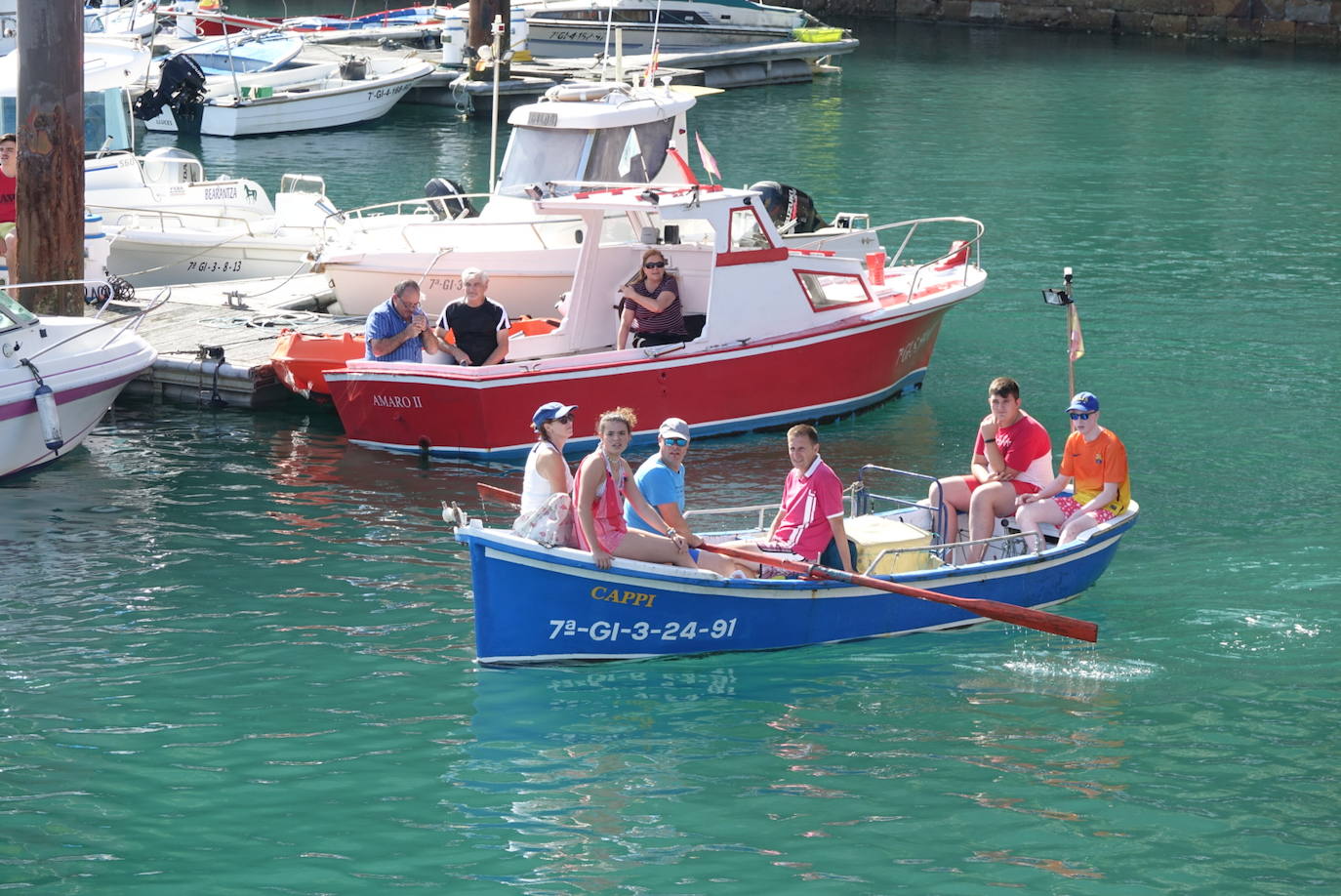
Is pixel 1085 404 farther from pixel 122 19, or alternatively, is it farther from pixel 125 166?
pixel 122 19

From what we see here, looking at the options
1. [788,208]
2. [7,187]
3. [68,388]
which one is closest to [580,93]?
[788,208]

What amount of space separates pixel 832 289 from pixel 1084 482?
20.5 feet

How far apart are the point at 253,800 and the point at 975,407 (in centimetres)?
1074

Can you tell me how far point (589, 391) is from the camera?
16281mm

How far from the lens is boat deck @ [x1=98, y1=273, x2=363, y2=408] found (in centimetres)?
1762

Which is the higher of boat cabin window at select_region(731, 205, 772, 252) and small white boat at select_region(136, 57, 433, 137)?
→ small white boat at select_region(136, 57, 433, 137)

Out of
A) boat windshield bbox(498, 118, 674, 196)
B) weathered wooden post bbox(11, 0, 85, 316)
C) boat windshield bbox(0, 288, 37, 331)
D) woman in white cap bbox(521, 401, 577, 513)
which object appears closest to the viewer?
woman in white cap bbox(521, 401, 577, 513)

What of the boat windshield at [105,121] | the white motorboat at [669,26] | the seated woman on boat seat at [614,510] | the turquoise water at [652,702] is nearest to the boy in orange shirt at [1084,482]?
the turquoise water at [652,702]

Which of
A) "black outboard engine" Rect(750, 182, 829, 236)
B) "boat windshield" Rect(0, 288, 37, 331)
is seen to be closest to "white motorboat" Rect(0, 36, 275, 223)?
"black outboard engine" Rect(750, 182, 829, 236)

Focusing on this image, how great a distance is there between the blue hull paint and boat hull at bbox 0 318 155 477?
5867 mm

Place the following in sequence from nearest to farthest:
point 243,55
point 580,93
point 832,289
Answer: point 832,289 < point 580,93 < point 243,55

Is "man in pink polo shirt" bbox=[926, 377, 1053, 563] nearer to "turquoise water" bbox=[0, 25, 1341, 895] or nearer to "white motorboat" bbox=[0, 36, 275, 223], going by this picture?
"turquoise water" bbox=[0, 25, 1341, 895]

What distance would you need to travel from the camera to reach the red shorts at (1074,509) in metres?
12.6

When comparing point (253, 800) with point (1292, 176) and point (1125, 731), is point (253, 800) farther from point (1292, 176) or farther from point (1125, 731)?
point (1292, 176)
